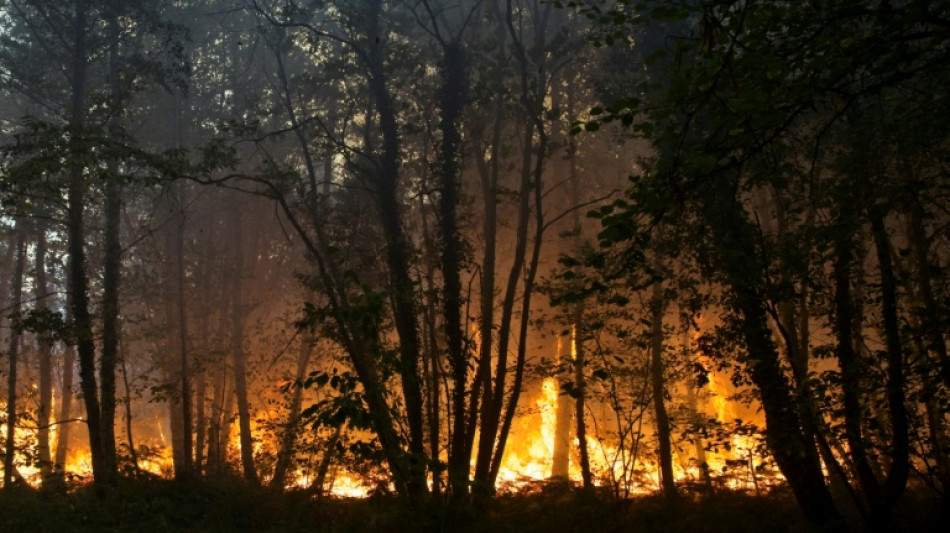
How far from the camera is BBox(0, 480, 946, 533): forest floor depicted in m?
10.7

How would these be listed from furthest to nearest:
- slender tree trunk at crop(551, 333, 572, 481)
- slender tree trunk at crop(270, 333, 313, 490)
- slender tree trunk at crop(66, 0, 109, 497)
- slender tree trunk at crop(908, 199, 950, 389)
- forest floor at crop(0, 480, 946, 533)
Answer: slender tree trunk at crop(551, 333, 572, 481) < slender tree trunk at crop(270, 333, 313, 490) < slender tree trunk at crop(66, 0, 109, 497) < forest floor at crop(0, 480, 946, 533) < slender tree trunk at crop(908, 199, 950, 389)

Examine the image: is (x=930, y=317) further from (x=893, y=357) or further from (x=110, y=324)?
(x=110, y=324)

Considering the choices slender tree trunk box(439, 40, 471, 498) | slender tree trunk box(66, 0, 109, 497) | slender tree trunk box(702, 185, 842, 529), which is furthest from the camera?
slender tree trunk box(66, 0, 109, 497)

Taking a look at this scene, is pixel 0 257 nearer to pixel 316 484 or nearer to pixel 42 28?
pixel 42 28

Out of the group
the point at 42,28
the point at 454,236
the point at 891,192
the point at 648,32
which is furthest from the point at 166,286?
the point at 891,192

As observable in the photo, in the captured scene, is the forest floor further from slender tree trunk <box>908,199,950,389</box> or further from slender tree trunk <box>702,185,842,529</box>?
slender tree trunk <box>908,199,950,389</box>

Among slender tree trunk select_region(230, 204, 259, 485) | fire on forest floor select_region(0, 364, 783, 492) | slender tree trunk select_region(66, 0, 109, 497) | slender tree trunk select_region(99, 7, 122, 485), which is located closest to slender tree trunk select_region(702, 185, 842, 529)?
fire on forest floor select_region(0, 364, 783, 492)

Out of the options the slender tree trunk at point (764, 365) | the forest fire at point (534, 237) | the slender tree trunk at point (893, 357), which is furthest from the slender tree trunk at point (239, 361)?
the slender tree trunk at point (893, 357)

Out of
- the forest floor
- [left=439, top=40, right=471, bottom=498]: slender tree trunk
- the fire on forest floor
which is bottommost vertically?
the forest floor

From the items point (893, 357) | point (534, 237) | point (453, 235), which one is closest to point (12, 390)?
point (453, 235)

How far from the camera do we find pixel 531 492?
17625mm

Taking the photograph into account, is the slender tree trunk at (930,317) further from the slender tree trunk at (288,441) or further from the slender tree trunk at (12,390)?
the slender tree trunk at (12,390)

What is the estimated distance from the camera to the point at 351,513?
44.3 feet

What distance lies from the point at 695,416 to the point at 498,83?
25.9 ft
